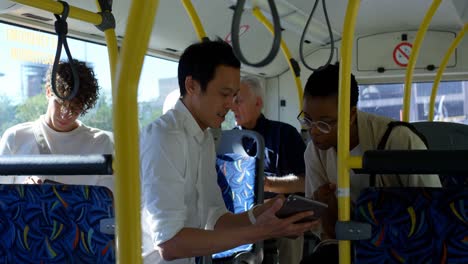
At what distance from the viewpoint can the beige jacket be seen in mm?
1945

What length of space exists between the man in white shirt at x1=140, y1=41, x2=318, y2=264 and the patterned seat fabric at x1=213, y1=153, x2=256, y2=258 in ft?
2.10

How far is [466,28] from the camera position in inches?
139

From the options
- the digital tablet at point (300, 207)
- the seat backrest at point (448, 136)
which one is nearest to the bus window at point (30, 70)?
the digital tablet at point (300, 207)

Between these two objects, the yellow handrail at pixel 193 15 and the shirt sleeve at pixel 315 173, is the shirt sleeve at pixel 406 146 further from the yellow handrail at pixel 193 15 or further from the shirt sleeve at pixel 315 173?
the yellow handrail at pixel 193 15

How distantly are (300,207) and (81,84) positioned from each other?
140 cm

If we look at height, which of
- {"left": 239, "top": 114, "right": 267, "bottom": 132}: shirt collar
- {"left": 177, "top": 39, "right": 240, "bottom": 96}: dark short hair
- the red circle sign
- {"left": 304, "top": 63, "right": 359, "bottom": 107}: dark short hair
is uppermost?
the red circle sign

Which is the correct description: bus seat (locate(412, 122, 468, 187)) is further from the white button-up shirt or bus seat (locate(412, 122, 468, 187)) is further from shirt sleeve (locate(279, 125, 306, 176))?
the white button-up shirt

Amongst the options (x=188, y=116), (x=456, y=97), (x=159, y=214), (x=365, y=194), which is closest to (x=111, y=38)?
(x=188, y=116)

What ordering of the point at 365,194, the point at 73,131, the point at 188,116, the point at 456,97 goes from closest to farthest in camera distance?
the point at 365,194 → the point at 188,116 → the point at 73,131 → the point at 456,97

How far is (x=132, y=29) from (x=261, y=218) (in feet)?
3.40

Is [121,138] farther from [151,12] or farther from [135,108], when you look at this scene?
[151,12]

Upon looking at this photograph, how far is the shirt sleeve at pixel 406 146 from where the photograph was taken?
1.91 m

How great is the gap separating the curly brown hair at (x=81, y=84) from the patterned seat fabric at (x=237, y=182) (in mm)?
832

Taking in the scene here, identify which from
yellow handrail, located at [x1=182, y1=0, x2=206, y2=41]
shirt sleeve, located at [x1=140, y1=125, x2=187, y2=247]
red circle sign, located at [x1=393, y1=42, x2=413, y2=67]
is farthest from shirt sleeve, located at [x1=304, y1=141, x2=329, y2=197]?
red circle sign, located at [x1=393, y1=42, x2=413, y2=67]
